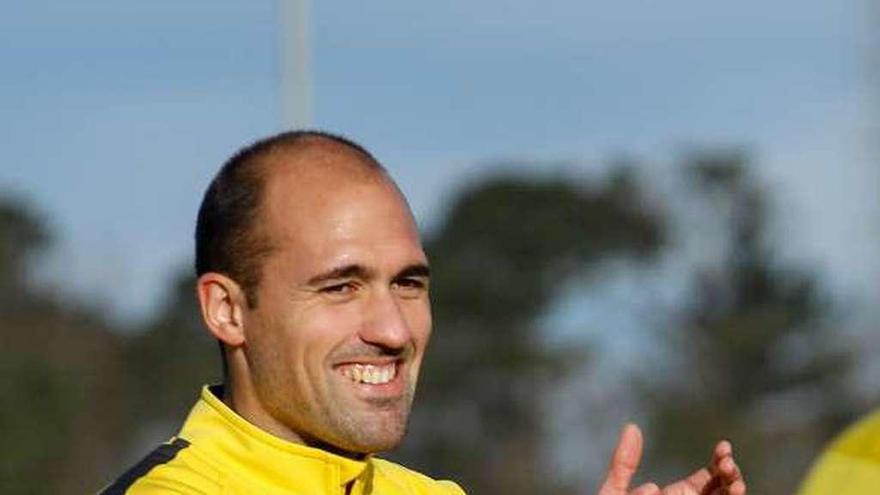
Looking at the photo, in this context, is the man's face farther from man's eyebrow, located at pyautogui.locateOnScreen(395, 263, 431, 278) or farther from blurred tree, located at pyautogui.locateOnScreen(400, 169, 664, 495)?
blurred tree, located at pyautogui.locateOnScreen(400, 169, 664, 495)

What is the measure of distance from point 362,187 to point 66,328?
25.5 meters

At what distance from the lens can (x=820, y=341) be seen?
36531mm

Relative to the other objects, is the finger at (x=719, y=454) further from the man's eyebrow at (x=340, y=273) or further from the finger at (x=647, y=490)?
the man's eyebrow at (x=340, y=273)

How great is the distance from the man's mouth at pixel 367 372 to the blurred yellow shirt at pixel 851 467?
0.83 metres

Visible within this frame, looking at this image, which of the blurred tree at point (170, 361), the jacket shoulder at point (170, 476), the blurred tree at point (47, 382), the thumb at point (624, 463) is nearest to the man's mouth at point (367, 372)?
the jacket shoulder at point (170, 476)

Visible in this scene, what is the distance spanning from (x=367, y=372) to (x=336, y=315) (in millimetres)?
122

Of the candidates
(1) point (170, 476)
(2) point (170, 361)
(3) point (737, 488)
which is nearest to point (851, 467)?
Result: (3) point (737, 488)

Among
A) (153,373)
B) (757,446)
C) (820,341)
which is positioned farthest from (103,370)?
(820,341)

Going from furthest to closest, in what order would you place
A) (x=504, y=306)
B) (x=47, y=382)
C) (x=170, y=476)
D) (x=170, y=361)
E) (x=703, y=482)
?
(x=504, y=306) < (x=170, y=361) < (x=47, y=382) < (x=703, y=482) < (x=170, y=476)

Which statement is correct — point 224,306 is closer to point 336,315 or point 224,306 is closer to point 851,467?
point 336,315

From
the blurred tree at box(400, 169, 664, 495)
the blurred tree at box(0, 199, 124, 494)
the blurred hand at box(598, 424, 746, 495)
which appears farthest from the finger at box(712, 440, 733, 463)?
the blurred tree at box(400, 169, 664, 495)

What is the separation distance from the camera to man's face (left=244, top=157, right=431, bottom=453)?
564cm

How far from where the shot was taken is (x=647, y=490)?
5.68 m

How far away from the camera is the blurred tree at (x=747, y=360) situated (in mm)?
33406
